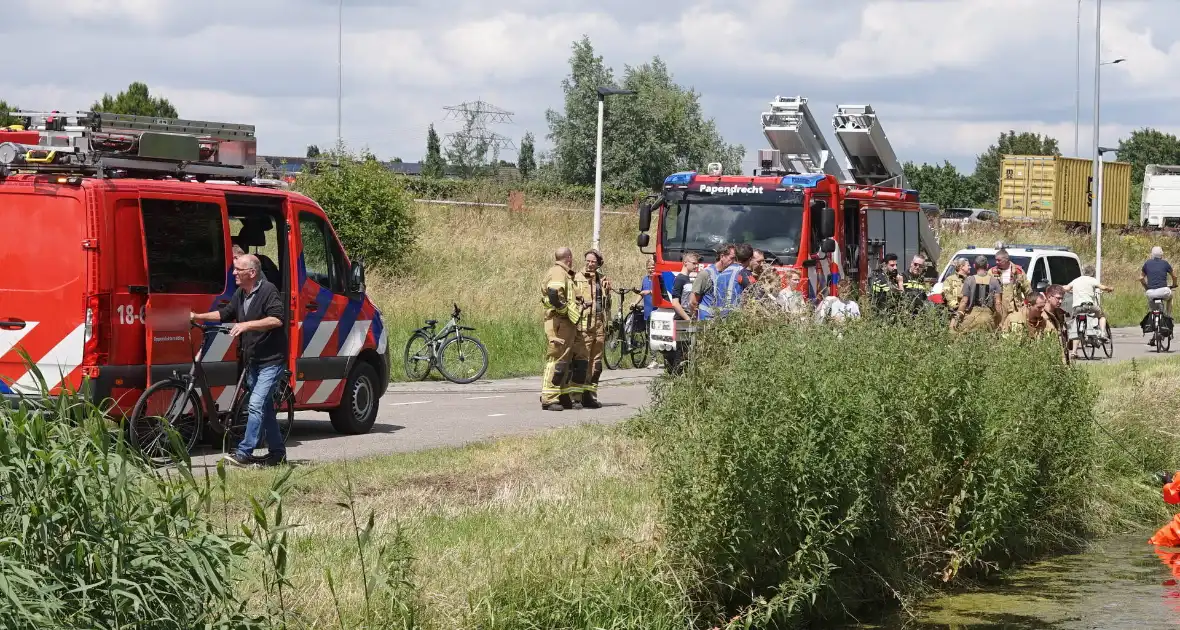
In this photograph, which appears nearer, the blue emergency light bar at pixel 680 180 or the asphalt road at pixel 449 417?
the asphalt road at pixel 449 417

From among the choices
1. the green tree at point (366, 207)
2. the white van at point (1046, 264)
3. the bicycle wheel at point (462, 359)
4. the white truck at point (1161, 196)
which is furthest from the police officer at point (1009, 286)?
the white truck at point (1161, 196)

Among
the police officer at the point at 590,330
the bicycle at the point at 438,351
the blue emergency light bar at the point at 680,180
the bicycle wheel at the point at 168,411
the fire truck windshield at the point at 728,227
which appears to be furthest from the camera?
the blue emergency light bar at the point at 680,180

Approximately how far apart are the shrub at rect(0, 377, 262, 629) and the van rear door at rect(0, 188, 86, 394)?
6.08 metres

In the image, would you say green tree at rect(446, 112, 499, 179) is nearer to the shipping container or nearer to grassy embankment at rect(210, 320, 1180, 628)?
the shipping container

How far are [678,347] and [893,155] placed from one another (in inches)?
531

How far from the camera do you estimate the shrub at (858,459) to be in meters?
7.73

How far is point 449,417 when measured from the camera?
15945 millimetres

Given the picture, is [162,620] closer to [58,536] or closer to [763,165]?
[58,536]

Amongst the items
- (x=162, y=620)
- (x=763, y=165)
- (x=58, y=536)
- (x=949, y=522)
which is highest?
(x=763, y=165)

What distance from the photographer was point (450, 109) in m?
66.7

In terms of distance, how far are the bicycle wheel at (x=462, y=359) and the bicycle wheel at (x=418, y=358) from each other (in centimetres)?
21

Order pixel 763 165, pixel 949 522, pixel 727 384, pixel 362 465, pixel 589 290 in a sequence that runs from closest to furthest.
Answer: pixel 727 384 < pixel 949 522 < pixel 362 465 < pixel 589 290 < pixel 763 165

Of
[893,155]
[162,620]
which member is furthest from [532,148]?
[162,620]

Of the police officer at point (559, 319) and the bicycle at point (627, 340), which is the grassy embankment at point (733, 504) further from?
the bicycle at point (627, 340)
